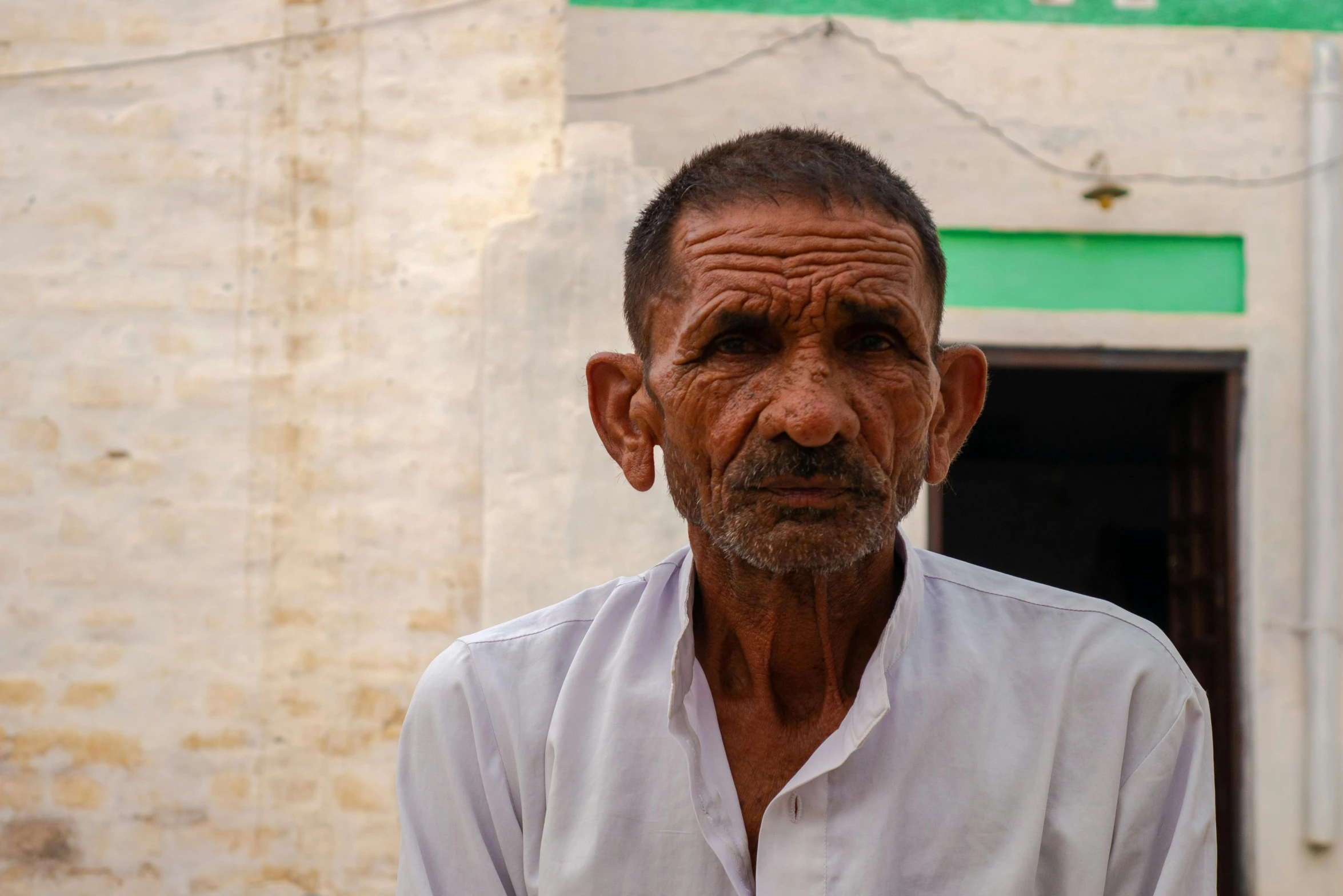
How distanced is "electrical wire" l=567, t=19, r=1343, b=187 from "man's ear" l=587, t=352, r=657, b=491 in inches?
126

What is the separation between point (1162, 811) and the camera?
1.72 m

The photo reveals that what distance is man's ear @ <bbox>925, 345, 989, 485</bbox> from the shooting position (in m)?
1.98

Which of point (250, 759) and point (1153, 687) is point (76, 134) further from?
point (1153, 687)

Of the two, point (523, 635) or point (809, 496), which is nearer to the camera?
point (809, 496)

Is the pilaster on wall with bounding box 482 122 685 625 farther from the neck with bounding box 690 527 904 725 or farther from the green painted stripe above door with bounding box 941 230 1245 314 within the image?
the neck with bounding box 690 527 904 725

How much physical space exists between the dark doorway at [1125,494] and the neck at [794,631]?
3.87 ft

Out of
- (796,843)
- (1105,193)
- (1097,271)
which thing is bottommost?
(796,843)

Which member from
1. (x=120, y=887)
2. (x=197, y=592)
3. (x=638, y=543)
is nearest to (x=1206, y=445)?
(x=638, y=543)

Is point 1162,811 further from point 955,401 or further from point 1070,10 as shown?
point 1070,10

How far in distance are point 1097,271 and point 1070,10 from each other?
1.10 meters

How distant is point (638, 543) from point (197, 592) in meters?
1.67

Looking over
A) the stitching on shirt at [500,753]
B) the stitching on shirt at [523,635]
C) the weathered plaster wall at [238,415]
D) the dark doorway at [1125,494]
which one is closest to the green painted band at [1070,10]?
the weathered plaster wall at [238,415]

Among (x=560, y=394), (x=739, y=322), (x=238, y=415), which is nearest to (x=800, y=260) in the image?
(x=739, y=322)

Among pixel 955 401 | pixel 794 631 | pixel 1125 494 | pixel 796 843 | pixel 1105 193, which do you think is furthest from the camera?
pixel 1125 494
